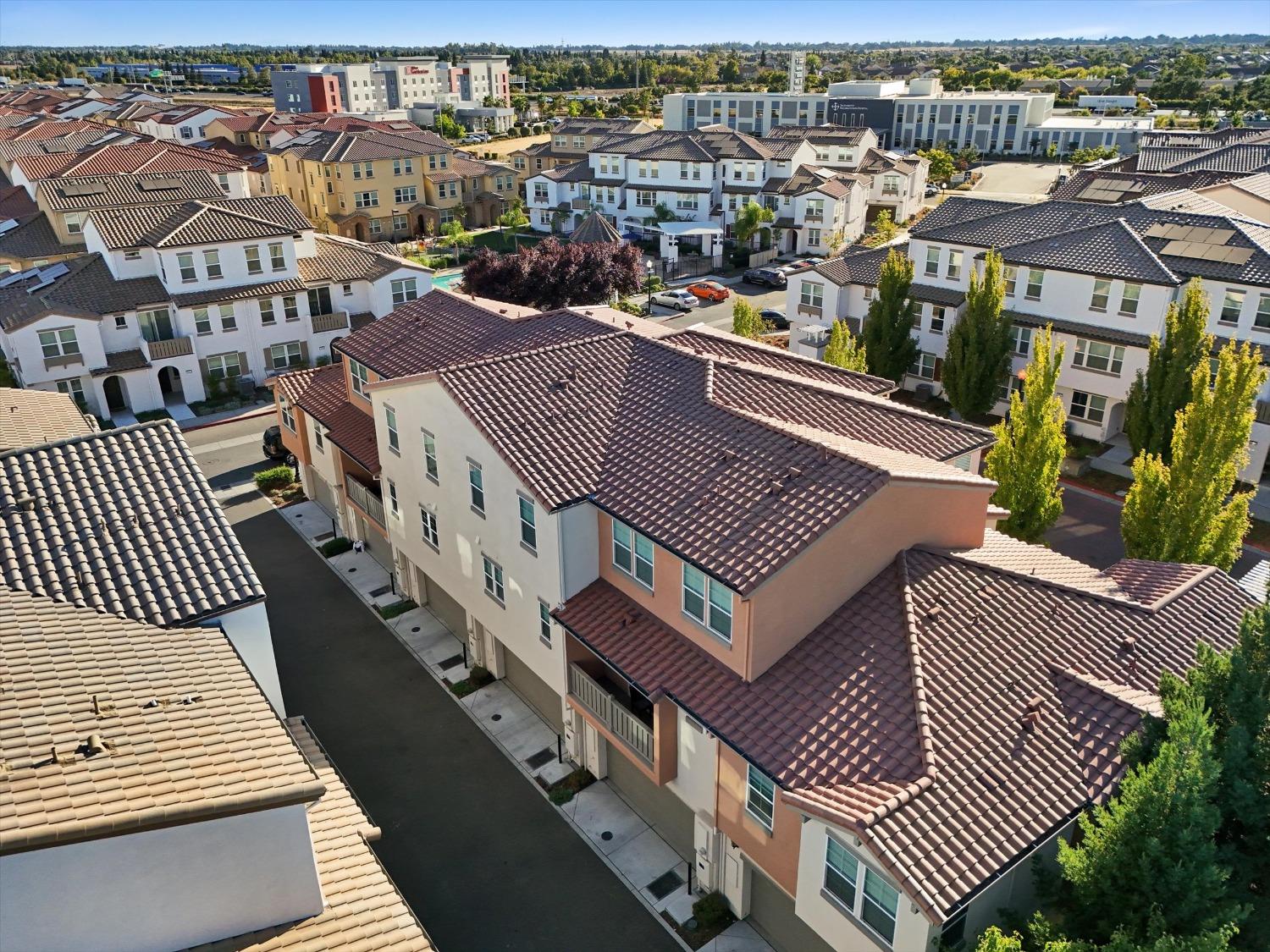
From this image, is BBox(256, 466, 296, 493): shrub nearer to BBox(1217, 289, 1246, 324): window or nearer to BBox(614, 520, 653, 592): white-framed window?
BBox(614, 520, 653, 592): white-framed window

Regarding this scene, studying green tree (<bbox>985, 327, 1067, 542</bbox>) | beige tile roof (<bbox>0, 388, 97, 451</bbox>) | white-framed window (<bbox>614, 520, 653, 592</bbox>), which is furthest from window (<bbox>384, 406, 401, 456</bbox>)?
green tree (<bbox>985, 327, 1067, 542</bbox>)


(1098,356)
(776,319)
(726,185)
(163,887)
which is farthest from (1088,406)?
(726,185)

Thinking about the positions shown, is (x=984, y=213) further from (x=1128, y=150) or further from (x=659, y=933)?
(x=1128, y=150)

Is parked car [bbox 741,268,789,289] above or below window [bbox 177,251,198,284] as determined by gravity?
Result: below

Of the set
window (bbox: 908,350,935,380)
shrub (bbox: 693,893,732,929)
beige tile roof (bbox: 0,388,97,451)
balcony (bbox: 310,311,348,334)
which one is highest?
beige tile roof (bbox: 0,388,97,451)

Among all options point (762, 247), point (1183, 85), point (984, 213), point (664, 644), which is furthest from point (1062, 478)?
point (1183, 85)

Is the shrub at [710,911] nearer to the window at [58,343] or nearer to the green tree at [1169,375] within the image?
the green tree at [1169,375]

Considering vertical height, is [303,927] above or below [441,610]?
above
